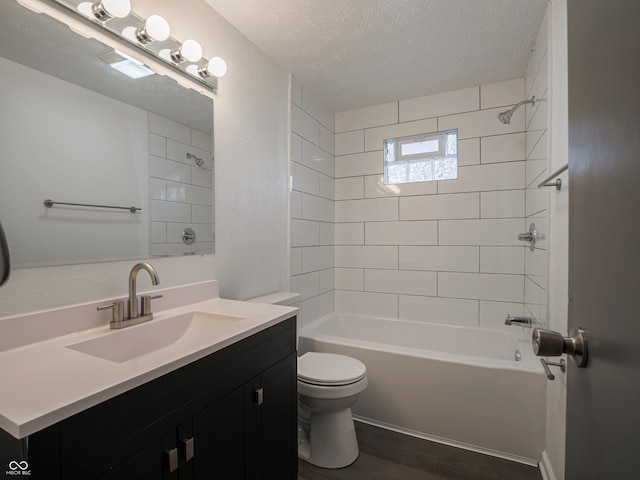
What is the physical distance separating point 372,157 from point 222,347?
2.32m

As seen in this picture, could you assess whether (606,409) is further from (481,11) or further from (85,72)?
(481,11)

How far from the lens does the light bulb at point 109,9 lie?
3.78ft

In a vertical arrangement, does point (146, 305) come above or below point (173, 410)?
above

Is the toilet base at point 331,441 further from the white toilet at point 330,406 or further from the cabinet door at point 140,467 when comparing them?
the cabinet door at point 140,467

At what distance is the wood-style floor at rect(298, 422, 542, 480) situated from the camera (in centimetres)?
162

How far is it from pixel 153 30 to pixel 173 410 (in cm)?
141

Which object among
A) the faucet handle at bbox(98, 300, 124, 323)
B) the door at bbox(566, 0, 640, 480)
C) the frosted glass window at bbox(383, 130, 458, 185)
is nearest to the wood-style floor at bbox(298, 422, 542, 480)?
the faucet handle at bbox(98, 300, 124, 323)

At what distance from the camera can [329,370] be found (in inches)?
Answer: 68.9

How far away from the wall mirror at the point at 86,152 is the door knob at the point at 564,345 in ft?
4.44

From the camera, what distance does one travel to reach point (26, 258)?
0.98 m

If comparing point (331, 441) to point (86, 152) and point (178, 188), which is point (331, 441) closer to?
point (178, 188)

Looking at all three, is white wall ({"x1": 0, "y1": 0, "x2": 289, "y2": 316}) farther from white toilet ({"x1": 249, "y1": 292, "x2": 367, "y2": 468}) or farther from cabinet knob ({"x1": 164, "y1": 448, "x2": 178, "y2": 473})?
cabinet knob ({"x1": 164, "y1": 448, "x2": 178, "y2": 473})

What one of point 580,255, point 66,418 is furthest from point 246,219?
point 580,255

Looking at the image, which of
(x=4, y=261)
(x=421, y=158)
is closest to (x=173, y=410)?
(x=4, y=261)
